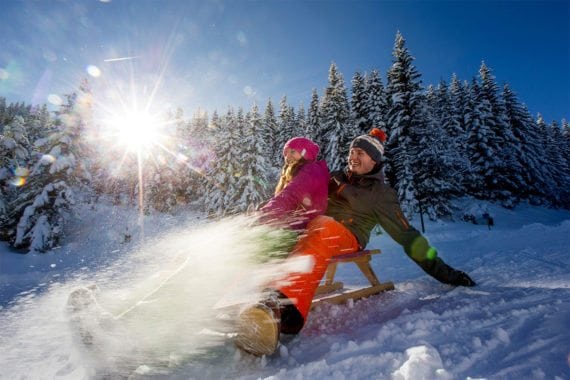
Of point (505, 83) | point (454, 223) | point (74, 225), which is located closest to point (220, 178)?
point (74, 225)

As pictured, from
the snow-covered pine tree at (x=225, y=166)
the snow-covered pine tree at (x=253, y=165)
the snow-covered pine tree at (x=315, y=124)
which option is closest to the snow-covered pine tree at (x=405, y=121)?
the snow-covered pine tree at (x=315, y=124)

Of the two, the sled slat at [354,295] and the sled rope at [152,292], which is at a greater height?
the sled rope at [152,292]

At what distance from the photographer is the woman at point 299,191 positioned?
3055 millimetres

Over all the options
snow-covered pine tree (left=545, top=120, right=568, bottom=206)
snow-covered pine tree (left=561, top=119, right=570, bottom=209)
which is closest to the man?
snow-covered pine tree (left=545, top=120, right=568, bottom=206)

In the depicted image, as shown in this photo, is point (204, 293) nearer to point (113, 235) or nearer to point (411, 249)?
point (411, 249)

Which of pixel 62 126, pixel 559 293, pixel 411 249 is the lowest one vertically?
pixel 559 293

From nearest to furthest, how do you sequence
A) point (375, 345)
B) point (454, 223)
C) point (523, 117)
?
point (375, 345) → point (454, 223) → point (523, 117)

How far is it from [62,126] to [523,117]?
44094mm

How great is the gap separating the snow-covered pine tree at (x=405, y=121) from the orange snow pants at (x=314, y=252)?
22.5 meters

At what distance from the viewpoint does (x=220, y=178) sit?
96.3ft

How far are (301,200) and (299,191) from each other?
0.32 ft

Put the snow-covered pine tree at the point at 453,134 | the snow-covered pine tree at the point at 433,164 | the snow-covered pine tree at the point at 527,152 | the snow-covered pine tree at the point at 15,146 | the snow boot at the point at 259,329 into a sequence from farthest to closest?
the snow-covered pine tree at the point at 527,152 < the snow-covered pine tree at the point at 453,134 < the snow-covered pine tree at the point at 433,164 < the snow-covered pine tree at the point at 15,146 < the snow boot at the point at 259,329

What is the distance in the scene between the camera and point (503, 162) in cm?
3228

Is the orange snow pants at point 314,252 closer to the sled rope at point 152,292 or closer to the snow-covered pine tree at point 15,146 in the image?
the sled rope at point 152,292
